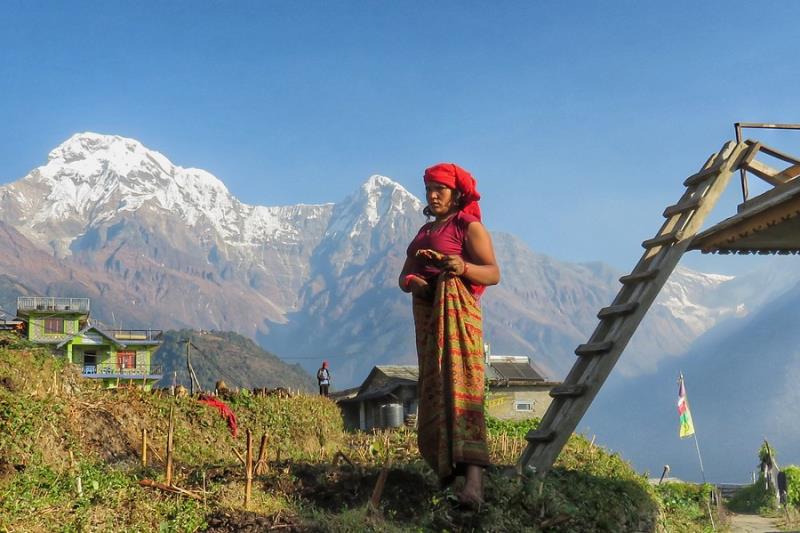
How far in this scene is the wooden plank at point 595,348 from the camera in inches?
384

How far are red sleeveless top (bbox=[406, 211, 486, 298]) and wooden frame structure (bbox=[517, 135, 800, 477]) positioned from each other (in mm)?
1937

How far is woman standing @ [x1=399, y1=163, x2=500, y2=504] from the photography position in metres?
7.89

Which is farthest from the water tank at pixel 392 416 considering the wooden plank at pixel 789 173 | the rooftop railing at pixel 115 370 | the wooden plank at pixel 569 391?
the rooftop railing at pixel 115 370

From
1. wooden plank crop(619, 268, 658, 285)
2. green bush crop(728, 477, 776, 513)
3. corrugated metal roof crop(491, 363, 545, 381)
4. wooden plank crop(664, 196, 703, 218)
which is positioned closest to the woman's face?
wooden plank crop(619, 268, 658, 285)

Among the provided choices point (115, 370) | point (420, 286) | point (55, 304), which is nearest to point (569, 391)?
point (420, 286)

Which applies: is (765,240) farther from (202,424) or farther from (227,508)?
(202,424)

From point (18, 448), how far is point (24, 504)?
2911mm

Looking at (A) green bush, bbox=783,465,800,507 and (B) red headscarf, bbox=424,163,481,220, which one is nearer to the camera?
(B) red headscarf, bbox=424,163,481,220

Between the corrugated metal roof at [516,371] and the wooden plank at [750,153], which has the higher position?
the corrugated metal roof at [516,371]

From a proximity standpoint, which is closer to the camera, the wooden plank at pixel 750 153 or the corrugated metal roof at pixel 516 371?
the wooden plank at pixel 750 153

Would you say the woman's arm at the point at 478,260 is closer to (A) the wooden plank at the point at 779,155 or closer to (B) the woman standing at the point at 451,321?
(B) the woman standing at the point at 451,321

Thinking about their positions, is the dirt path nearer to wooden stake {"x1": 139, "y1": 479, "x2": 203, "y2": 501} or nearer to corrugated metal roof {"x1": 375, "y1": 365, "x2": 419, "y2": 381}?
corrugated metal roof {"x1": 375, "y1": 365, "x2": 419, "y2": 381}

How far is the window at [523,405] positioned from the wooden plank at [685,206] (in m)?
33.1

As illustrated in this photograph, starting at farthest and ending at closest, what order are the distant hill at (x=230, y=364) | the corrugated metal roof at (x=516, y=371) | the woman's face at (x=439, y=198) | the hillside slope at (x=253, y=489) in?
the distant hill at (x=230, y=364) → the corrugated metal roof at (x=516, y=371) → the woman's face at (x=439, y=198) → the hillside slope at (x=253, y=489)
